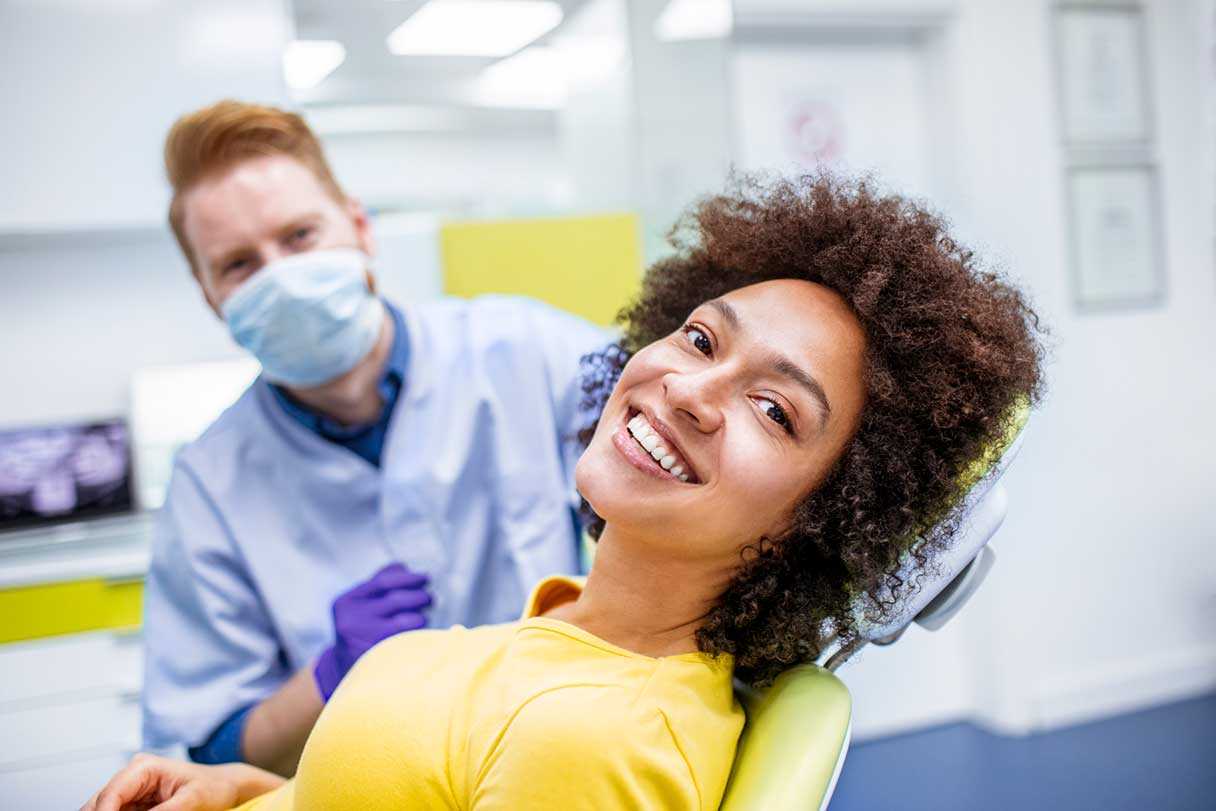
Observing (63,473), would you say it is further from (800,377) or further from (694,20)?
(800,377)

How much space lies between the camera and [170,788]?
3.49 feet

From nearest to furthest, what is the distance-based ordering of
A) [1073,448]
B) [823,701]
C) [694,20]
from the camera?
1. [823,701]
2. [694,20]
3. [1073,448]

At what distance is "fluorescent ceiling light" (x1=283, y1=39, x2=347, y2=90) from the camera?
2566 mm

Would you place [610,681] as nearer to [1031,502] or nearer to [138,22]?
[138,22]

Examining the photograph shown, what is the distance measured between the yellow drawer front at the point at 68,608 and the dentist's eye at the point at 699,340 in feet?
5.26

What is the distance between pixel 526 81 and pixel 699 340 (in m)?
2.03

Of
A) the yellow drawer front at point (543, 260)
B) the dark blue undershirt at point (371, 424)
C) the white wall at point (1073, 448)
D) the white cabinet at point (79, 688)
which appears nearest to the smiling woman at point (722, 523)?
the dark blue undershirt at point (371, 424)

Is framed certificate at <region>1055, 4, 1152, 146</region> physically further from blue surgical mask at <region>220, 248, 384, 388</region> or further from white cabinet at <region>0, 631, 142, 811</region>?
white cabinet at <region>0, 631, 142, 811</region>

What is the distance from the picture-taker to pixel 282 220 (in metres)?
1.41

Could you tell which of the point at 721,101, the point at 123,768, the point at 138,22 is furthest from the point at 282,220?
the point at 721,101

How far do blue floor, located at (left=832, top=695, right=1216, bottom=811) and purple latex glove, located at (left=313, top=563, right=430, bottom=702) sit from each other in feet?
4.96

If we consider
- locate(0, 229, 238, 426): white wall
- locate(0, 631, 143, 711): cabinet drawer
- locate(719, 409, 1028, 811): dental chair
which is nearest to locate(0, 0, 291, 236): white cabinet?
locate(0, 229, 238, 426): white wall

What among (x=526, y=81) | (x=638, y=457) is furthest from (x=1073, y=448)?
(x=638, y=457)

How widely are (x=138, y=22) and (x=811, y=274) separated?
198 centimetres
